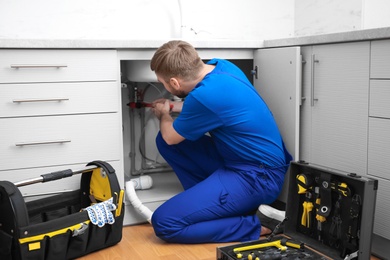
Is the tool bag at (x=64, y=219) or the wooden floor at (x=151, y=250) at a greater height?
the tool bag at (x=64, y=219)

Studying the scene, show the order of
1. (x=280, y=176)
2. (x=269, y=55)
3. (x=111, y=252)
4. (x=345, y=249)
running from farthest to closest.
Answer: (x=269, y=55) → (x=280, y=176) → (x=111, y=252) → (x=345, y=249)

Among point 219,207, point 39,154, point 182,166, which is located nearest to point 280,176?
point 219,207

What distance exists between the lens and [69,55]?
7.11ft

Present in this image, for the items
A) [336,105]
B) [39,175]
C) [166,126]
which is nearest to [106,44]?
[166,126]

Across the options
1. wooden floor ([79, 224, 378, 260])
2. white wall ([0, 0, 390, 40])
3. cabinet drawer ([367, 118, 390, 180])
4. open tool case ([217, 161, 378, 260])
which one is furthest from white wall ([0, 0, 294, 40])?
cabinet drawer ([367, 118, 390, 180])

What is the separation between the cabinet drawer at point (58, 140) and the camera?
2.11 meters

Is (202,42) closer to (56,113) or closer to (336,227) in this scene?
(56,113)

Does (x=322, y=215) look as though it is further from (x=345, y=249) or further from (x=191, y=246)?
(x=191, y=246)

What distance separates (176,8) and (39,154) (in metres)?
1.22

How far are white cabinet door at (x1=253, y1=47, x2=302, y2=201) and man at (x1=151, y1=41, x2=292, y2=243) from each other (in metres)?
0.11

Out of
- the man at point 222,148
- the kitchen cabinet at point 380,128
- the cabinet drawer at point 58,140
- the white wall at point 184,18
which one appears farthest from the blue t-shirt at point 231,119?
the white wall at point 184,18

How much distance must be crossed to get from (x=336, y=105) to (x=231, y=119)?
0.42 metres

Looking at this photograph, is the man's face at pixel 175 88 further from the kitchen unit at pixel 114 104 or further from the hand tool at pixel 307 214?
the hand tool at pixel 307 214

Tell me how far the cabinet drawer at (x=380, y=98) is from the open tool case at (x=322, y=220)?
0.84 feet
